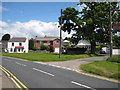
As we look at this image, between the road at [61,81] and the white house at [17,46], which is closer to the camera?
the road at [61,81]

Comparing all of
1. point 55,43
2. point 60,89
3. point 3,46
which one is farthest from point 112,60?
point 3,46

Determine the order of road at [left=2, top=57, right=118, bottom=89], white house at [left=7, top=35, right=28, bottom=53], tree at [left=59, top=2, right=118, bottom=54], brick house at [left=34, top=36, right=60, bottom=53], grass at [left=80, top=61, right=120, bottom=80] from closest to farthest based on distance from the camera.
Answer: road at [left=2, top=57, right=118, bottom=89] → grass at [left=80, top=61, right=120, bottom=80] → tree at [left=59, top=2, right=118, bottom=54] → brick house at [left=34, top=36, right=60, bottom=53] → white house at [left=7, top=35, right=28, bottom=53]

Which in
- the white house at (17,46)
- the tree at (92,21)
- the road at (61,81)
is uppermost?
the tree at (92,21)

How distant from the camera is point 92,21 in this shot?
104ft

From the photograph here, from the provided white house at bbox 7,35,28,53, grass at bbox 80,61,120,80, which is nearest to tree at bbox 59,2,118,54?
grass at bbox 80,61,120,80

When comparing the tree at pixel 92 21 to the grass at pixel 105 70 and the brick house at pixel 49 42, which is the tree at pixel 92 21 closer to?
the grass at pixel 105 70

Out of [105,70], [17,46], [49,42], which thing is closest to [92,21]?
[105,70]

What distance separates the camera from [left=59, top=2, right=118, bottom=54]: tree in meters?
31.3

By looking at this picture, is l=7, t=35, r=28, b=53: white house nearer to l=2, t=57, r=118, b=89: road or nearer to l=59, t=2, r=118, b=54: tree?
l=59, t=2, r=118, b=54: tree

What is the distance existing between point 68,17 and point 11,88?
3040 centimetres

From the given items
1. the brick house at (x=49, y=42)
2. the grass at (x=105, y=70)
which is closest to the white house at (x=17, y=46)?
the brick house at (x=49, y=42)

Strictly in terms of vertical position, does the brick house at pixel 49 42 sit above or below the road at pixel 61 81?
above

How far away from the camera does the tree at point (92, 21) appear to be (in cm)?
3132

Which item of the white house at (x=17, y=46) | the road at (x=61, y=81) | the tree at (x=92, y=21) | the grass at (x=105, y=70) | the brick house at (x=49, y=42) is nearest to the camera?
the road at (x=61, y=81)
